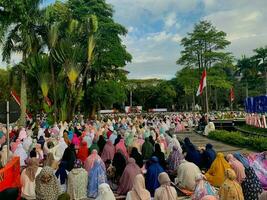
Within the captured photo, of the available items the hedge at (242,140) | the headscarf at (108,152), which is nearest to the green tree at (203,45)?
the hedge at (242,140)

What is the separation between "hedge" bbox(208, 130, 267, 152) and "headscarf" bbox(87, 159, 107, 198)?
8513 mm

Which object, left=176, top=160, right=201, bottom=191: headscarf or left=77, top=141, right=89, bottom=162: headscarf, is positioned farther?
left=77, top=141, right=89, bottom=162: headscarf

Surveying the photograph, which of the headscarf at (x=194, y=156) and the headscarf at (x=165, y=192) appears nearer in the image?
the headscarf at (x=165, y=192)

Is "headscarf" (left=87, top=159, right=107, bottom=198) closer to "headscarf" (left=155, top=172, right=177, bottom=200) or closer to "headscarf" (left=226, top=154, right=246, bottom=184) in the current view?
"headscarf" (left=155, top=172, right=177, bottom=200)

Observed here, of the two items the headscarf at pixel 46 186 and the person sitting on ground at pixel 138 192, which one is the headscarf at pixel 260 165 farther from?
the headscarf at pixel 46 186

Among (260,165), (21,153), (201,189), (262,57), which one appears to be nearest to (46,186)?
(201,189)

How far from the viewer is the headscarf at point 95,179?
9648 mm

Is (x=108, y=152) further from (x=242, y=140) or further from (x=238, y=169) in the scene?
(x=242, y=140)

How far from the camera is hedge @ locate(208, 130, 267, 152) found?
16.6 m

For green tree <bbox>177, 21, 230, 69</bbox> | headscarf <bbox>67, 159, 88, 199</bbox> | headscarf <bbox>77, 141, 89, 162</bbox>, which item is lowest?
headscarf <bbox>67, 159, 88, 199</bbox>

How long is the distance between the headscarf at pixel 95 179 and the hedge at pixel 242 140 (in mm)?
8513

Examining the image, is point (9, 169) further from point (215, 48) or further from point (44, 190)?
point (215, 48)

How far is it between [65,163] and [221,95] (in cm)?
7192

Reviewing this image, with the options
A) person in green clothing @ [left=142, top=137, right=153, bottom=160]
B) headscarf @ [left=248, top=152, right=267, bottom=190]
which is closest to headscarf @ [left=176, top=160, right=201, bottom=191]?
headscarf @ [left=248, top=152, right=267, bottom=190]
